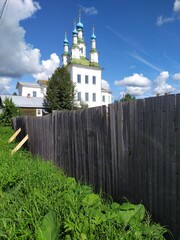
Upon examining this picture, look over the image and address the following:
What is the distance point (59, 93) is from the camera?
42656 millimetres

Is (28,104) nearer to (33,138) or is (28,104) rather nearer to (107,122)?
(33,138)

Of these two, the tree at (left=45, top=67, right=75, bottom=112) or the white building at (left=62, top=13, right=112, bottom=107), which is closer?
the tree at (left=45, top=67, right=75, bottom=112)

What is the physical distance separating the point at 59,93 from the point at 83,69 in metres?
12.9

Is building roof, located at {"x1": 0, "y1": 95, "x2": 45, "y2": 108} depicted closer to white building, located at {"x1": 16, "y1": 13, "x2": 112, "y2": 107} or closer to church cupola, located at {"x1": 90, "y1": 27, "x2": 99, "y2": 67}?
white building, located at {"x1": 16, "y1": 13, "x2": 112, "y2": 107}

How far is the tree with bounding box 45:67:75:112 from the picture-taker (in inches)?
1660

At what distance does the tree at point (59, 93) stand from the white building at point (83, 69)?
7212 mm

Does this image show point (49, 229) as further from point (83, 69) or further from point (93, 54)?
point (93, 54)

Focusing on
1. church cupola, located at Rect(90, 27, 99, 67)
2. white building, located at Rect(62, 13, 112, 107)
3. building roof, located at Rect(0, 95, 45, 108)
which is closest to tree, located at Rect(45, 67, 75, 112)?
building roof, located at Rect(0, 95, 45, 108)

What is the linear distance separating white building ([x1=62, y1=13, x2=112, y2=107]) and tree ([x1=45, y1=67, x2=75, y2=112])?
721cm

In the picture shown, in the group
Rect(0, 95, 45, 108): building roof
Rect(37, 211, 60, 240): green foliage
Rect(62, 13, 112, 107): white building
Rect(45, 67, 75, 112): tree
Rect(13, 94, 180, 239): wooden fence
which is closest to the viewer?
Rect(37, 211, 60, 240): green foliage

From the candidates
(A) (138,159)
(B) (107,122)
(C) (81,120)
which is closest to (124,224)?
(A) (138,159)

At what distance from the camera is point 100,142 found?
4.08 m

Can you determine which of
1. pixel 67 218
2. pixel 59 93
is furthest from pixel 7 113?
→ pixel 67 218

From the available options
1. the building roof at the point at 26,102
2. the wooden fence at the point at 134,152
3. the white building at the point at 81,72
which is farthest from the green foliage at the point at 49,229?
the white building at the point at 81,72
